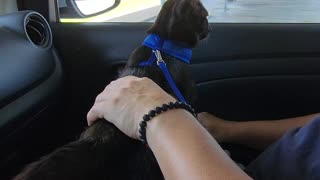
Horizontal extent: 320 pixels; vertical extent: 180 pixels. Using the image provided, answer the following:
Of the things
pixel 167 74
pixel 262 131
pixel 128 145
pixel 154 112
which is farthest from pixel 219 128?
pixel 154 112

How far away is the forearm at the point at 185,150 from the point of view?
715mm

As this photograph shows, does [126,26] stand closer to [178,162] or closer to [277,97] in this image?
[277,97]

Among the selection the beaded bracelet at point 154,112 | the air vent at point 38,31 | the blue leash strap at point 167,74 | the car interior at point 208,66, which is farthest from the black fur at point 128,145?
the air vent at point 38,31

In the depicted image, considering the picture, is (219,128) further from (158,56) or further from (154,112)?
(154,112)

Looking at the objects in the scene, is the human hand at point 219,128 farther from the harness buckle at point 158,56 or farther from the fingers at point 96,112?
the fingers at point 96,112

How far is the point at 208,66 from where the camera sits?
67.2 inches

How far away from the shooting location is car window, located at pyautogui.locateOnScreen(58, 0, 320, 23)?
1790mm

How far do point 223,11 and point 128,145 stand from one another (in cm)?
99

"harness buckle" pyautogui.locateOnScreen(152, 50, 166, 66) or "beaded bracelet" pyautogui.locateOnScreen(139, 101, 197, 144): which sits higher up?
"beaded bracelet" pyautogui.locateOnScreen(139, 101, 197, 144)

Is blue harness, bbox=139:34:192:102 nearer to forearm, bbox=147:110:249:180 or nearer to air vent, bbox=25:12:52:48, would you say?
air vent, bbox=25:12:52:48

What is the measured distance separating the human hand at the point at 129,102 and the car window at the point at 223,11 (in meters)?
0.82

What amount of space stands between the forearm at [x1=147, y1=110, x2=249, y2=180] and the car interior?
786mm

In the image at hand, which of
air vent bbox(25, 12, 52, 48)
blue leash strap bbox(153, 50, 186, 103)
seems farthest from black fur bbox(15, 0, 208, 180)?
air vent bbox(25, 12, 52, 48)

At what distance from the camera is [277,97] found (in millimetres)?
1686
